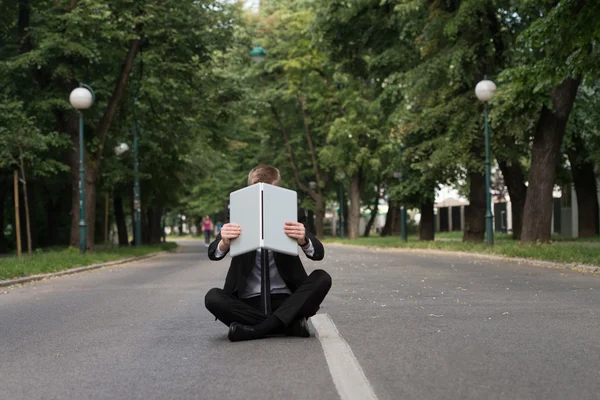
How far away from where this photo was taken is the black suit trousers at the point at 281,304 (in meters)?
7.12

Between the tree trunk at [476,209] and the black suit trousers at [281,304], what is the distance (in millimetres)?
24345

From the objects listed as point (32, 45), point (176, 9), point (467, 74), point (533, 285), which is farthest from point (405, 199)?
point (533, 285)

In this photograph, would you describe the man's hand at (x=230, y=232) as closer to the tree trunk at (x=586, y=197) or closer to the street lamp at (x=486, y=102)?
the street lamp at (x=486, y=102)

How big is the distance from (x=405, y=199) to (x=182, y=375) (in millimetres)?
30064

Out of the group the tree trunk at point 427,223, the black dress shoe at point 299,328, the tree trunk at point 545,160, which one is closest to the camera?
the black dress shoe at point 299,328

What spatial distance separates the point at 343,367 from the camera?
592 cm

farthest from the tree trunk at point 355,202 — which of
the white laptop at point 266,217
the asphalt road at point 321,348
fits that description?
the white laptop at point 266,217

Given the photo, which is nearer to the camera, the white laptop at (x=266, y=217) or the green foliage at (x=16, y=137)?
the white laptop at (x=266, y=217)

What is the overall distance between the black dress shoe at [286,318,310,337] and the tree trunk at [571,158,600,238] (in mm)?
29413

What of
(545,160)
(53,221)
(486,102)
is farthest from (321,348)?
(53,221)

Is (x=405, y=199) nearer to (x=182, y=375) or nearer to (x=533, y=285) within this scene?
(x=533, y=285)

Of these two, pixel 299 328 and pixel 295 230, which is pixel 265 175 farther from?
pixel 299 328

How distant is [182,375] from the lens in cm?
584

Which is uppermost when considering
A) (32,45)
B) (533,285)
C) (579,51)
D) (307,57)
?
(307,57)
